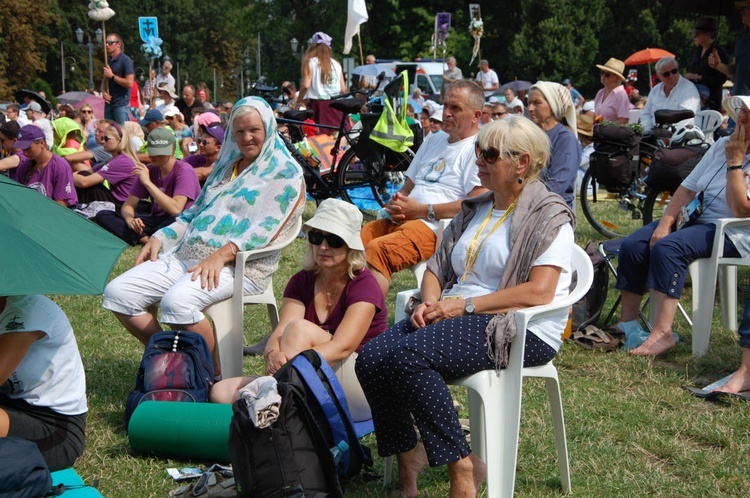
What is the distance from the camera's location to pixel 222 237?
478cm

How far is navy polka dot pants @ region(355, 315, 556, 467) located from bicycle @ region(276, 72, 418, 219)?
20.7 feet

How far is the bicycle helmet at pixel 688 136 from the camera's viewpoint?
7.44 metres

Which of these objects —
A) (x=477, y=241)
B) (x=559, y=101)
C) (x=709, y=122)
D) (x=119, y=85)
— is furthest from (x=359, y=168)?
(x=477, y=241)

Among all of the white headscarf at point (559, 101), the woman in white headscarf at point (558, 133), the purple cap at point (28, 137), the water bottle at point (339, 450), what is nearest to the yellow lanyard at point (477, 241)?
the water bottle at point (339, 450)

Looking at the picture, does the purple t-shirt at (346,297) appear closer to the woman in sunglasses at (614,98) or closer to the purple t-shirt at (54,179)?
the purple t-shirt at (54,179)

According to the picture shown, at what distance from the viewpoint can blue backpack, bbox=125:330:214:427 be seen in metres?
4.10

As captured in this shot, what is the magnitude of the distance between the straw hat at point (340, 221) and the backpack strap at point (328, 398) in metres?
0.58

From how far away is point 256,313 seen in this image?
6387 mm

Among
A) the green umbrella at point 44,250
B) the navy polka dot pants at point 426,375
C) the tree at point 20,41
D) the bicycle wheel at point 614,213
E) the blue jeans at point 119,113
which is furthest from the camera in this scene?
the tree at point 20,41

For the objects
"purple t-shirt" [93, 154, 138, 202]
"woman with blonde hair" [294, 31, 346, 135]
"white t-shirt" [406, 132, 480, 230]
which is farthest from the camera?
"woman with blonde hair" [294, 31, 346, 135]

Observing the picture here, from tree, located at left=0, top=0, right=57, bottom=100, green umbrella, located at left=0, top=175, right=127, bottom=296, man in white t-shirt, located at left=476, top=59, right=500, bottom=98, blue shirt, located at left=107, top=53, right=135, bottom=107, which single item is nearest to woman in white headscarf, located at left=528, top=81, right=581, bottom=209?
green umbrella, located at left=0, top=175, right=127, bottom=296

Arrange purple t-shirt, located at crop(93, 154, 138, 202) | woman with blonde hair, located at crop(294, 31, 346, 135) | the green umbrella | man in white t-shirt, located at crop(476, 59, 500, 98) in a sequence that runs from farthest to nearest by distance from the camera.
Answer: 1. man in white t-shirt, located at crop(476, 59, 500, 98)
2. woman with blonde hair, located at crop(294, 31, 346, 135)
3. purple t-shirt, located at crop(93, 154, 138, 202)
4. the green umbrella

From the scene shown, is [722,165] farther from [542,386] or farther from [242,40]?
[242,40]

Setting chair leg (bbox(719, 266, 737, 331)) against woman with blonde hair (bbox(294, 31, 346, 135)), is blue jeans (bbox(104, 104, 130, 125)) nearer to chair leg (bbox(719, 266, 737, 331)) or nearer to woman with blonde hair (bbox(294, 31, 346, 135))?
woman with blonde hair (bbox(294, 31, 346, 135))
